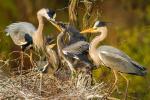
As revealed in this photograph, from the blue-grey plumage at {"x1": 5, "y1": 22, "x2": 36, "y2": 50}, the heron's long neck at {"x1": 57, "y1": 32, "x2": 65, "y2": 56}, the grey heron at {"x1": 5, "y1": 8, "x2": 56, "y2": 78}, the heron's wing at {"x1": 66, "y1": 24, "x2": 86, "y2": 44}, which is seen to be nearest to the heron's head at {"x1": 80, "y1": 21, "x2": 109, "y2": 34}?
the heron's wing at {"x1": 66, "y1": 24, "x2": 86, "y2": 44}

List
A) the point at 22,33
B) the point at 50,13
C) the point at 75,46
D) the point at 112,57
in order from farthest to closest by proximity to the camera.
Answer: the point at 22,33 → the point at 75,46 → the point at 50,13 → the point at 112,57

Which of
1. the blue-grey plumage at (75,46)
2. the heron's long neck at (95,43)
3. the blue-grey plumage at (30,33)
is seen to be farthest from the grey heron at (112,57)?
the blue-grey plumage at (30,33)

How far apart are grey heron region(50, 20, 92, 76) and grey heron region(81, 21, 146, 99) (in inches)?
8.4

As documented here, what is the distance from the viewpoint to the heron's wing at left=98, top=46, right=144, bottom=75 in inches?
401

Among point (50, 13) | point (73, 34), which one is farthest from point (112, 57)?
point (50, 13)

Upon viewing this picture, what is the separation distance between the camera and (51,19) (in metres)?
10.4

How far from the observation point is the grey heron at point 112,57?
33.5ft

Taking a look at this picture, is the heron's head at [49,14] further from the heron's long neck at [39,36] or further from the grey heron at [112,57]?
the grey heron at [112,57]

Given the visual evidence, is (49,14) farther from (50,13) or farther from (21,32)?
(21,32)

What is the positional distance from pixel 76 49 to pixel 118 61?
54 cm

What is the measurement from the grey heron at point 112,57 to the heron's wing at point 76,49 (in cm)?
21

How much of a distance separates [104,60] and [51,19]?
0.75m

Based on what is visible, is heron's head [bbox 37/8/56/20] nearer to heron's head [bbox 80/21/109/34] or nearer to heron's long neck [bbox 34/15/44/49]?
heron's long neck [bbox 34/15/44/49]

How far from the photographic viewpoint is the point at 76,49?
1050cm
